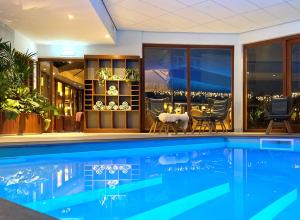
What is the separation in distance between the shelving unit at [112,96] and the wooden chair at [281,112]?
138 inches

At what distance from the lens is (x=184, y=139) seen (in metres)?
6.61

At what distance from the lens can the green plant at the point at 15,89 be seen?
6.97 metres

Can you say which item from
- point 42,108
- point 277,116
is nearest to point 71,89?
point 42,108

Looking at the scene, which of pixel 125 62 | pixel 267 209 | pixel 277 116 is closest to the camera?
pixel 267 209

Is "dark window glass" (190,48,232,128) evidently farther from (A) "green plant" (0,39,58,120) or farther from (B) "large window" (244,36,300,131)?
(A) "green plant" (0,39,58,120)

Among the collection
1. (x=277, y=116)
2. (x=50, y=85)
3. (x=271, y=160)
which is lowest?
(x=271, y=160)

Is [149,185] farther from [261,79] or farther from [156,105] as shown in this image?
[261,79]

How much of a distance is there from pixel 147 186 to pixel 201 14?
6.16 meters

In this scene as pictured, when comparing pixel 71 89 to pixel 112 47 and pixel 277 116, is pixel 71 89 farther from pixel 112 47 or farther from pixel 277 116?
pixel 277 116

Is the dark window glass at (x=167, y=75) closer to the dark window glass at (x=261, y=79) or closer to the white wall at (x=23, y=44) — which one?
the dark window glass at (x=261, y=79)

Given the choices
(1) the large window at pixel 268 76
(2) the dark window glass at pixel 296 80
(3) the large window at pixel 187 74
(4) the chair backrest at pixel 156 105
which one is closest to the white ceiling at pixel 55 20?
(3) the large window at pixel 187 74

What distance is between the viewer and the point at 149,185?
290 cm

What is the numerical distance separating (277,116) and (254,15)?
2.45 meters

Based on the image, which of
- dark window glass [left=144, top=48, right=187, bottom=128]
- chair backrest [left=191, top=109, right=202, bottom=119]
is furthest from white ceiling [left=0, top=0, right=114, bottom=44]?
chair backrest [left=191, top=109, right=202, bottom=119]
